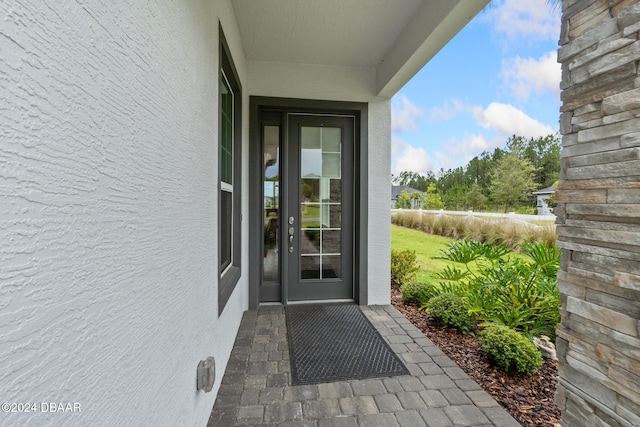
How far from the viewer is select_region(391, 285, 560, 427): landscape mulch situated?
182cm

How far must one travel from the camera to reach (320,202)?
383cm

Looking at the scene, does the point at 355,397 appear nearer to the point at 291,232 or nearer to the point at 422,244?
the point at 291,232

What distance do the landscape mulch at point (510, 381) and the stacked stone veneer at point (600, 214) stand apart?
1.75ft

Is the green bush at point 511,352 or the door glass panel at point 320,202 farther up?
the door glass panel at point 320,202

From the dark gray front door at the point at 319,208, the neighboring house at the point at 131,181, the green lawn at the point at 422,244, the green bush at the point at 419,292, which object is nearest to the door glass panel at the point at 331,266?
the dark gray front door at the point at 319,208

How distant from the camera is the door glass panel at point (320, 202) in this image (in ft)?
12.4

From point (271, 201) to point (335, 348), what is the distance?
1930 mm

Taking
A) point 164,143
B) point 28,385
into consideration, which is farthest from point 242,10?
point 28,385

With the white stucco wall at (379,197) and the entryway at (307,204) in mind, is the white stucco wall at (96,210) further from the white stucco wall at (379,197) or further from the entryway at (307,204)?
the white stucco wall at (379,197)

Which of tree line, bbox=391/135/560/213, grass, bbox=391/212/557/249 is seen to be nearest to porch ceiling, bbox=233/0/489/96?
grass, bbox=391/212/557/249

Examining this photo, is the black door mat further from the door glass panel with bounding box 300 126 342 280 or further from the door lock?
the door lock

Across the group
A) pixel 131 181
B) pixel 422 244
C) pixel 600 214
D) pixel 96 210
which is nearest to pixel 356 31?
pixel 600 214

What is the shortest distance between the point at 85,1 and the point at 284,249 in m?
3.21

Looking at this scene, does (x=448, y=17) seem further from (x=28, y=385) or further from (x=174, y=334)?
(x=28, y=385)
